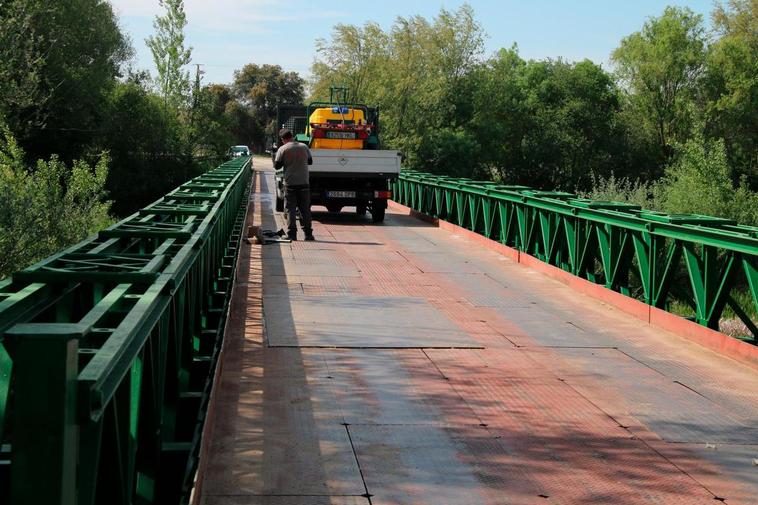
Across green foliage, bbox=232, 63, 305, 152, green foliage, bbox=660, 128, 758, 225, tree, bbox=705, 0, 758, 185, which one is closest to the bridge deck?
green foliage, bbox=660, 128, 758, 225

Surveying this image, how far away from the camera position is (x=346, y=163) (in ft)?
72.3

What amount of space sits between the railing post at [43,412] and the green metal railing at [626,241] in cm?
727

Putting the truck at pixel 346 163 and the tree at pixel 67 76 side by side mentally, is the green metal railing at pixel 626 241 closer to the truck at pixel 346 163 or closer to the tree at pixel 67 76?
the truck at pixel 346 163

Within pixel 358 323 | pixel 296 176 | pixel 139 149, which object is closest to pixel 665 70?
pixel 139 149

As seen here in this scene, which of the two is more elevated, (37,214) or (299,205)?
(299,205)

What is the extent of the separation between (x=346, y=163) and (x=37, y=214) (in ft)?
22.5

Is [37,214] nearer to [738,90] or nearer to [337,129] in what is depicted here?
[337,129]

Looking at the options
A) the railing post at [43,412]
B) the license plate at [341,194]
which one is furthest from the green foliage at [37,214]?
the railing post at [43,412]

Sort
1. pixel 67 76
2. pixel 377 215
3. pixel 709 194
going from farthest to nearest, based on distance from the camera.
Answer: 1. pixel 67 76
2. pixel 709 194
3. pixel 377 215

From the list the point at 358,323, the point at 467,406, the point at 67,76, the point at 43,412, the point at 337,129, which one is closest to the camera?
the point at 43,412

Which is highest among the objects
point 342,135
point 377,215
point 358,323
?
point 342,135

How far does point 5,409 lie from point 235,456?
7.50 ft

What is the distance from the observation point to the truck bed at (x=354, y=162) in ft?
71.9

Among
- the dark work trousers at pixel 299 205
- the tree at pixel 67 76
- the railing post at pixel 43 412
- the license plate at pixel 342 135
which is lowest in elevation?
the dark work trousers at pixel 299 205
